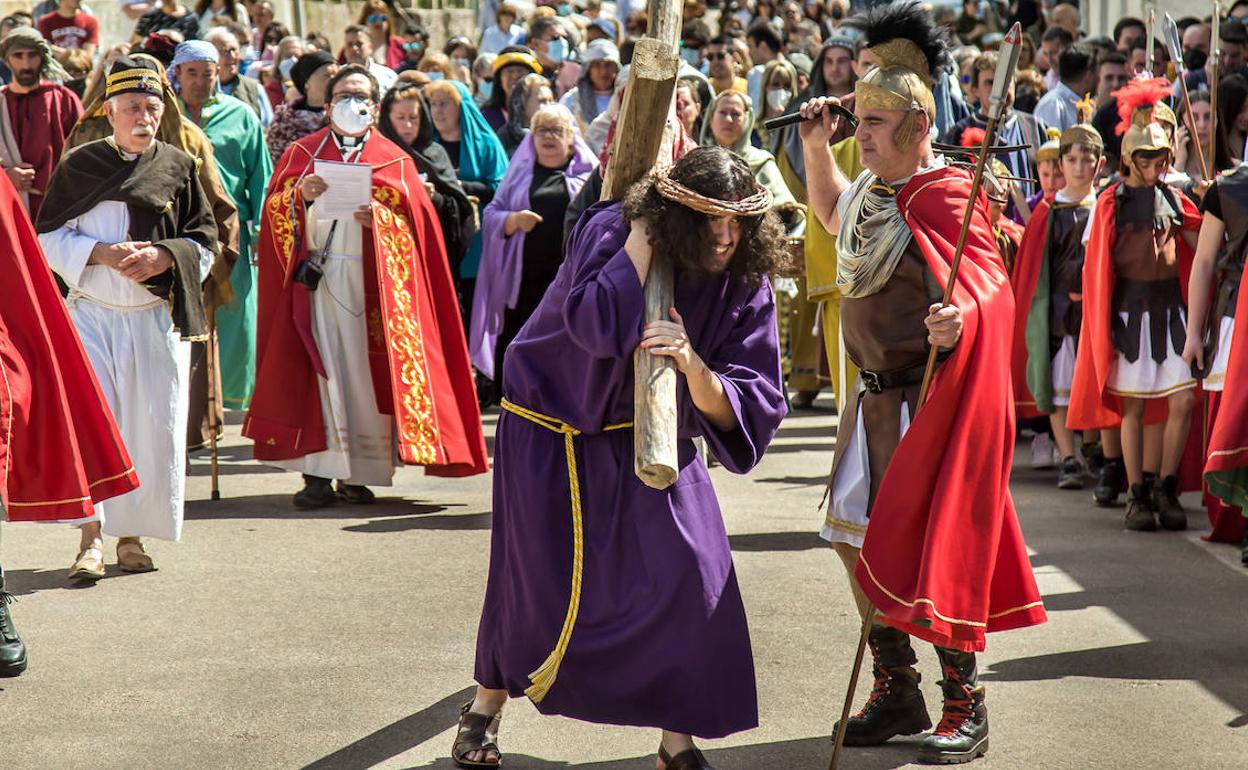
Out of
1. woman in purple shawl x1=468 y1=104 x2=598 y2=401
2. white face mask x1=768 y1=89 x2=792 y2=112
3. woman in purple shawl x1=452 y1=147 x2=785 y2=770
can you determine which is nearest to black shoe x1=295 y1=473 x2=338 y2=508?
woman in purple shawl x1=468 y1=104 x2=598 y2=401

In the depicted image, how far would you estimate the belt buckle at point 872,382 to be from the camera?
4883 millimetres

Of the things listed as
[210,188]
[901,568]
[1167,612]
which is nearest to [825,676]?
[901,568]

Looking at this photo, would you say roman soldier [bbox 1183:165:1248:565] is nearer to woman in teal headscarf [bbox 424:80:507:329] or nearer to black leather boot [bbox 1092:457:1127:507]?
black leather boot [bbox 1092:457:1127:507]

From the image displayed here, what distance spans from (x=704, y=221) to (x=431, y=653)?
2.15 meters

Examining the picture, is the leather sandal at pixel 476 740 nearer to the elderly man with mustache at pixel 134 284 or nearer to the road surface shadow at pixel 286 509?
the elderly man with mustache at pixel 134 284

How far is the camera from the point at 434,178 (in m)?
9.95

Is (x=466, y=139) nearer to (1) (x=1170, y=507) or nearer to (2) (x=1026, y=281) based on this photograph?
(2) (x=1026, y=281)

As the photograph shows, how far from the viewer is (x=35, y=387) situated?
550cm

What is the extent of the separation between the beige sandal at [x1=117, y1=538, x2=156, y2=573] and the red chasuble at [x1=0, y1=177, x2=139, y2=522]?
59.3 inches

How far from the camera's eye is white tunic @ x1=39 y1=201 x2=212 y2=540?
6875 millimetres

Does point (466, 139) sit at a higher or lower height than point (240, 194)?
higher

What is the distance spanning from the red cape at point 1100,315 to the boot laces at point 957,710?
150 inches

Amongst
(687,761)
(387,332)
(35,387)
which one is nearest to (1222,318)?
(687,761)

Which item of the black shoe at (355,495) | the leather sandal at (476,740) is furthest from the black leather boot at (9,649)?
the black shoe at (355,495)
